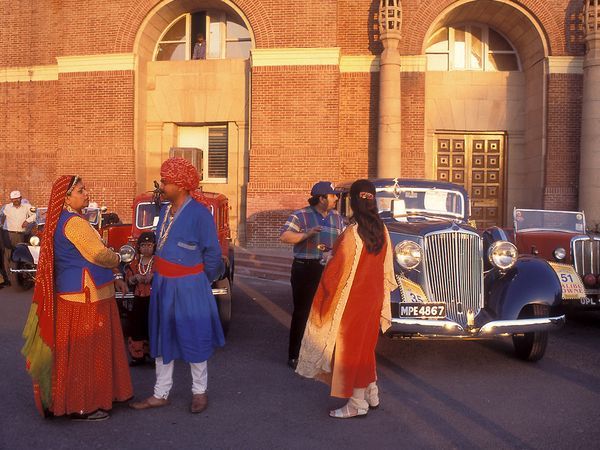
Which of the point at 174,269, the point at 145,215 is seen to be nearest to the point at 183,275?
the point at 174,269

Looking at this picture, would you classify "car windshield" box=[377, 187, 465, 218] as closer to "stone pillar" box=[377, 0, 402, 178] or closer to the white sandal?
the white sandal

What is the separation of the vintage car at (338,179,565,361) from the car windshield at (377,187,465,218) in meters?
0.85

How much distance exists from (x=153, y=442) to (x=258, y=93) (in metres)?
14.3

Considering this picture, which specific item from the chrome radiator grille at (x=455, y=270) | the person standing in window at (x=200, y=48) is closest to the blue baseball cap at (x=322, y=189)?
the chrome radiator grille at (x=455, y=270)

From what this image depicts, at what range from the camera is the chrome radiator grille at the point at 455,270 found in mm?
6520

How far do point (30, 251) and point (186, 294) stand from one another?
7040 mm

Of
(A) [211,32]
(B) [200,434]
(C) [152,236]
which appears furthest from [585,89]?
(B) [200,434]

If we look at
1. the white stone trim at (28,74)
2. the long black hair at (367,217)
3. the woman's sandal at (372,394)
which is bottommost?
the woman's sandal at (372,394)

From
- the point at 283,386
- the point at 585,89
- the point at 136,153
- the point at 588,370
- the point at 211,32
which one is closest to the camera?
the point at 283,386

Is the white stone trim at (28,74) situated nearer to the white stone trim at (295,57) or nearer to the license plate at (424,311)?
the white stone trim at (295,57)

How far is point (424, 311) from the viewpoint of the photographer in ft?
20.4

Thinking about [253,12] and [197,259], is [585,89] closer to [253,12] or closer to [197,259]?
[253,12]

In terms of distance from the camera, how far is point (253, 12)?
1797cm

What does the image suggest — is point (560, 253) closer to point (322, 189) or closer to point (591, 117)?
point (322, 189)
